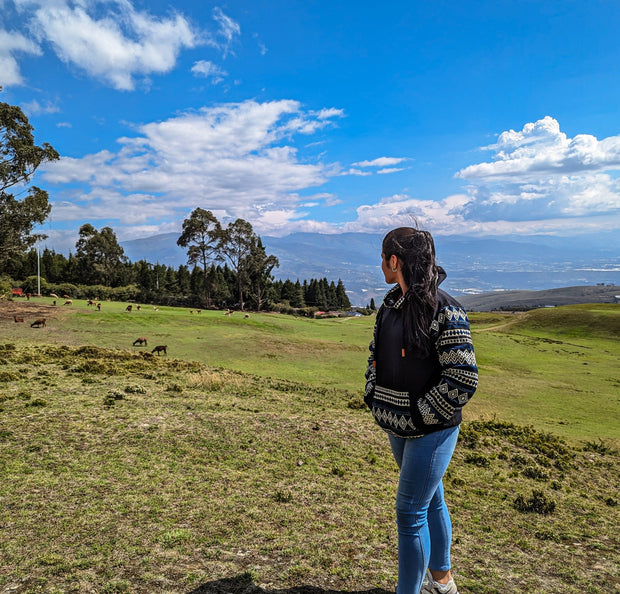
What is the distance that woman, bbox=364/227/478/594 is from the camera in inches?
108

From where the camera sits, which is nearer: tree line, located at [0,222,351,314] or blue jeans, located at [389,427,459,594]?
blue jeans, located at [389,427,459,594]

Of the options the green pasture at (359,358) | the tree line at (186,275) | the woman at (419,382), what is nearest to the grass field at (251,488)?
the green pasture at (359,358)

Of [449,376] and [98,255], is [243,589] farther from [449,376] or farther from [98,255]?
[98,255]

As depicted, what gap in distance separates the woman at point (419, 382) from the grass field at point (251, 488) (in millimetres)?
1089

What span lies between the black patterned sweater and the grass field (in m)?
1.86

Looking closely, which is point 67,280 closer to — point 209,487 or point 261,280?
point 261,280

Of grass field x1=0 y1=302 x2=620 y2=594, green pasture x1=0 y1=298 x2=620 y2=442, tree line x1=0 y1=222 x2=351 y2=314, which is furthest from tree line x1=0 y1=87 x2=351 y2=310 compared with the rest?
grass field x1=0 y1=302 x2=620 y2=594

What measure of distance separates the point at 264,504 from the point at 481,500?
349cm

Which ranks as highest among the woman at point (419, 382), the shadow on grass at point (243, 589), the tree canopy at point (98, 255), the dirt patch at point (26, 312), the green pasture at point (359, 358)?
the tree canopy at point (98, 255)

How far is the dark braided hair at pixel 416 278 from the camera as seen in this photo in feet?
9.23

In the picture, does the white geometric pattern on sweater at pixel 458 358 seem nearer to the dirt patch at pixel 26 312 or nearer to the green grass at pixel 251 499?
the green grass at pixel 251 499

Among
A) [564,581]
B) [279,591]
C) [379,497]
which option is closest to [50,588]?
[279,591]

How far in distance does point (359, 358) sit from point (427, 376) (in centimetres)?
2158

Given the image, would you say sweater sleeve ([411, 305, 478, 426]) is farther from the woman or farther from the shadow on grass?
the shadow on grass
